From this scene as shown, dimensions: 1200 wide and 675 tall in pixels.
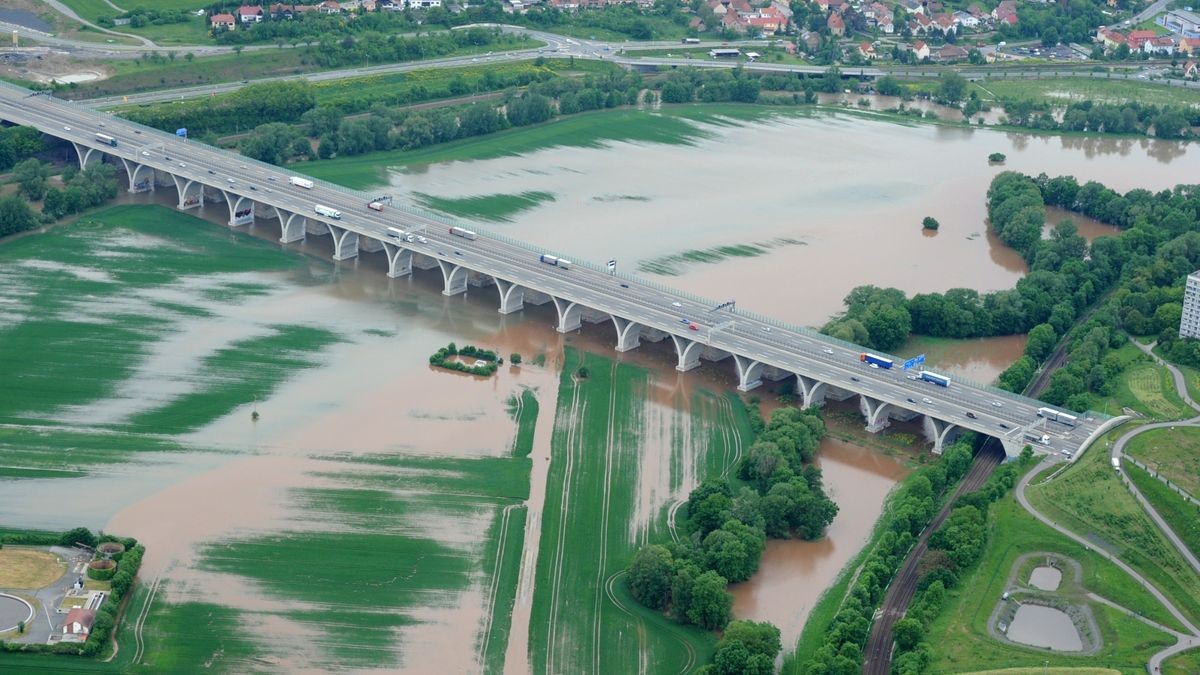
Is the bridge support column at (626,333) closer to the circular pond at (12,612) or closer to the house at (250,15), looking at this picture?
the circular pond at (12,612)

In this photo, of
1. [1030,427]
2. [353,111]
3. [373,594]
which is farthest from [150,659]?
[353,111]

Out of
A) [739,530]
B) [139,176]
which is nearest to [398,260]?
[139,176]

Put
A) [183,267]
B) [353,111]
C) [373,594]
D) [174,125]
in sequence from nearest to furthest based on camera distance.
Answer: [373,594] → [183,267] → [174,125] → [353,111]

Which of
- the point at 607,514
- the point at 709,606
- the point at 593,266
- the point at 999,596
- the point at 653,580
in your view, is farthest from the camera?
the point at 593,266

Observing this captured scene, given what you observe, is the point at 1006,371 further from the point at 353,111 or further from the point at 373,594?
the point at 353,111

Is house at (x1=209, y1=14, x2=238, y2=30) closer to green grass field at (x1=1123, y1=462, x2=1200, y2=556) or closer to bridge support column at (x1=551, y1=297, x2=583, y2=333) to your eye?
bridge support column at (x1=551, y1=297, x2=583, y2=333)

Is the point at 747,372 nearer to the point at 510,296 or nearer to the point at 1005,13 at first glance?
the point at 510,296

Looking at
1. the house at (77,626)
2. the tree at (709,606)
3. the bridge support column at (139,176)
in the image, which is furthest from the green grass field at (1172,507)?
the bridge support column at (139,176)

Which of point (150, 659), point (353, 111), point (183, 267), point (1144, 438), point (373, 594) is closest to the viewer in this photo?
point (150, 659)
